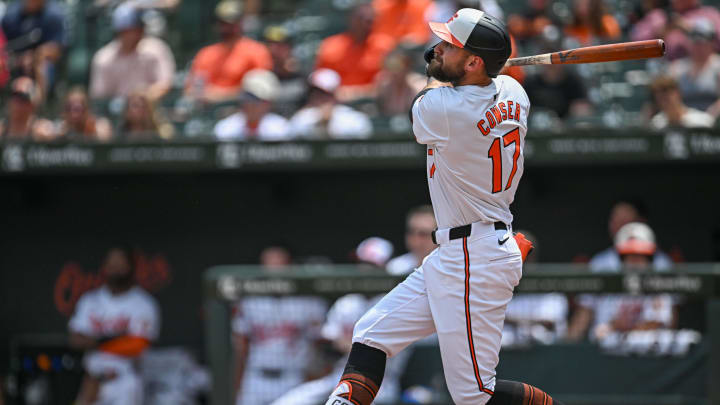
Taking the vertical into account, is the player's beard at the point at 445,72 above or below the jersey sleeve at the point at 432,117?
above

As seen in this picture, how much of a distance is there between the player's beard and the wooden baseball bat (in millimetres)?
190

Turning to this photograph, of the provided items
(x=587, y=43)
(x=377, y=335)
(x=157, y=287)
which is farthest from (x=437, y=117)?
(x=157, y=287)

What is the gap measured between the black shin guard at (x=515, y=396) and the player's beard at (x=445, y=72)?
3.81 feet

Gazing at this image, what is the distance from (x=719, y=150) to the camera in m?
6.95

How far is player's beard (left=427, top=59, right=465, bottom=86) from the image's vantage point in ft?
13.3

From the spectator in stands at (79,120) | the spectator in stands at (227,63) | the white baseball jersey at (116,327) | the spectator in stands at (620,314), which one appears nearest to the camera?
the spectator in stands at (620,314)

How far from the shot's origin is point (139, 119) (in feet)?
25.6

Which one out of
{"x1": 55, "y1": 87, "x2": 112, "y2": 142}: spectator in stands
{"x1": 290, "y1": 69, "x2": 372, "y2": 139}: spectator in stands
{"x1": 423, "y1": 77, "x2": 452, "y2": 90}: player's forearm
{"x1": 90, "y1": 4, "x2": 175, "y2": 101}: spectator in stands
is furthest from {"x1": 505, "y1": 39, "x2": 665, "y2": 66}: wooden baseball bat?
{"x1": 90, "y1": 4, "x2": 175, "y2": 101}: spectator in stands

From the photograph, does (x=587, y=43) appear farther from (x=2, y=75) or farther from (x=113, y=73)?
(x=2, y=75)

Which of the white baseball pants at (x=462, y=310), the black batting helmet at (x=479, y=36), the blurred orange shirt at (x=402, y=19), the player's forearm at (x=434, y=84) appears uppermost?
→ the blurred orange shirt at (x=402, y=19)

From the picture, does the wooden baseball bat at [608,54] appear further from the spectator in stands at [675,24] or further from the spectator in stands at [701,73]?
the spectator in stands at [675,24]

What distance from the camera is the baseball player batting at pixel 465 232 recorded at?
398cm

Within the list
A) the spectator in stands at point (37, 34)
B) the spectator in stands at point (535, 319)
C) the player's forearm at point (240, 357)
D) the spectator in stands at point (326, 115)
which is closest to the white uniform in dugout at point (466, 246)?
the spectator in stands at point (535, 319)

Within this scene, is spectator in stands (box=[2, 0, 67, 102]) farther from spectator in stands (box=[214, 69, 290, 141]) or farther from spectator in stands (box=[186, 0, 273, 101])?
spectator in stands (box=[214, 69, 290, 141])
